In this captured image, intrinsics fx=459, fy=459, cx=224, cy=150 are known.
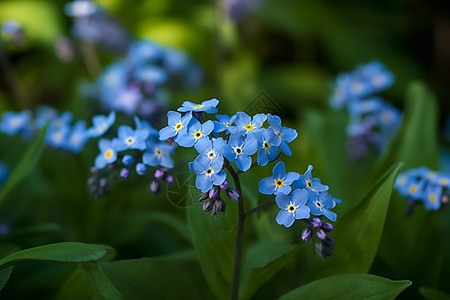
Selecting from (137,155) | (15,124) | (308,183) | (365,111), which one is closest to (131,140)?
(137,155)

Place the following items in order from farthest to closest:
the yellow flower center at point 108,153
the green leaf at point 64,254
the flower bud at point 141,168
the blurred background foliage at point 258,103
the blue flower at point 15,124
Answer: the blue flower at point 15,124
the blurred background foliage at point 258,103
the yellow flower center at point 108,153
the flower bud at point 141,168
the green leaf at point 64,254

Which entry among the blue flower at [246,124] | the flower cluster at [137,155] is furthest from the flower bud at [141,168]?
the blue flower at [246,124]

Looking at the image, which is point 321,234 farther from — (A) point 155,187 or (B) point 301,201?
(A) point 155,187

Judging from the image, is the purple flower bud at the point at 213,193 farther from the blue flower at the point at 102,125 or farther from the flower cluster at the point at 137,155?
the blue flower at the point at 102,125

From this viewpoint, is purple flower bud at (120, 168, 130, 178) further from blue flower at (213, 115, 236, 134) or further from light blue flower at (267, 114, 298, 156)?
light blue flower at (267, 114, 298, 156)

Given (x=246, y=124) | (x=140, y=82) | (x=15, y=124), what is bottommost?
(x=15, y=124)
